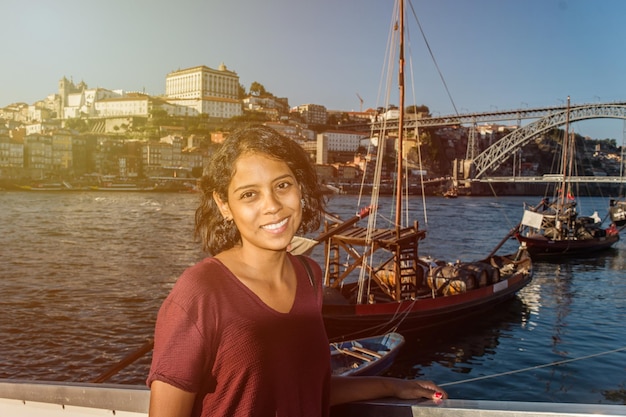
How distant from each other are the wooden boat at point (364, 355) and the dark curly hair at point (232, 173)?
571 cm

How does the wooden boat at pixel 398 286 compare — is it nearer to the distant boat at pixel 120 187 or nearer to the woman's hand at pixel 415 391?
the woman's hand at pixel 415 391

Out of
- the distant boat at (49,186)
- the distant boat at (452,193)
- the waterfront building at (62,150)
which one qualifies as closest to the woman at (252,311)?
the distant boat at (49,186)

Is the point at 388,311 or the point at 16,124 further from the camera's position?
the point at 16,124

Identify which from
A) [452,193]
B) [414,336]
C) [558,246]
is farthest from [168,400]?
[452,193]

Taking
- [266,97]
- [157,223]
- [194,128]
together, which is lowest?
[157,223]

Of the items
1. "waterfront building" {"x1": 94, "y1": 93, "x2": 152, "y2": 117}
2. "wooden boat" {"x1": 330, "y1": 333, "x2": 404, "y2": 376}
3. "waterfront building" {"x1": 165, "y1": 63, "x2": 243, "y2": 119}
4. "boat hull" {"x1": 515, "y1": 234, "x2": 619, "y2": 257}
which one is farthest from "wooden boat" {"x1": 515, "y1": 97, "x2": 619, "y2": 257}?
"waterfront building" {"x1": 94, "y1": 93, "x2": 152, "y2": 117}

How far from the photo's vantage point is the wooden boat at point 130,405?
3.66 ft

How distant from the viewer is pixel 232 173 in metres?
1.14

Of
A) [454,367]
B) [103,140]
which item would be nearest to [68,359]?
[454,367]

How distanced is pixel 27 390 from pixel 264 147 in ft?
3.12

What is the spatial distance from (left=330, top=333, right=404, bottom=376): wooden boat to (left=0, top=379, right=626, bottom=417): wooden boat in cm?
548

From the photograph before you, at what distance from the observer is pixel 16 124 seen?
91812 mm

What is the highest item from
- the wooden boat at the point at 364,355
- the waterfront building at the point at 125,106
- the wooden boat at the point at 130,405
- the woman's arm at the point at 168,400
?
the waterfront building at the point at 125,106

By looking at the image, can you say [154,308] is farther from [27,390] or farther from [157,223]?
[157,223]
